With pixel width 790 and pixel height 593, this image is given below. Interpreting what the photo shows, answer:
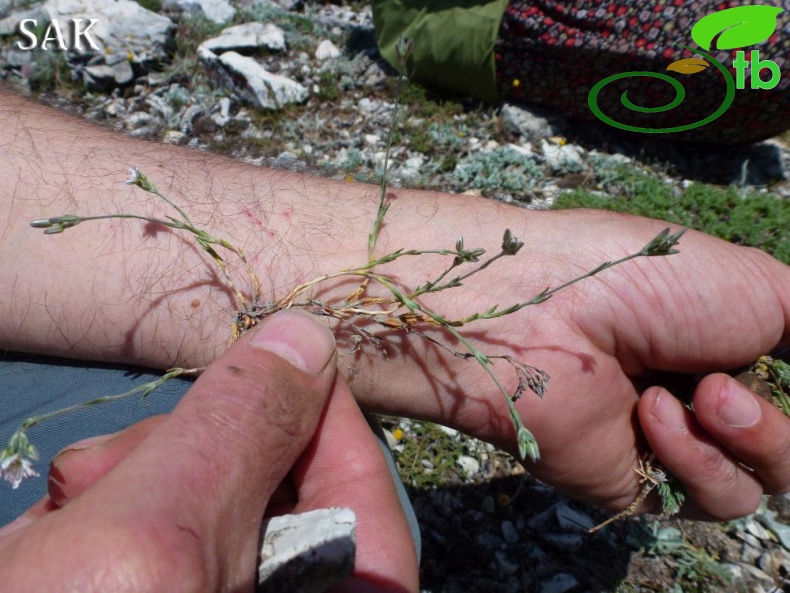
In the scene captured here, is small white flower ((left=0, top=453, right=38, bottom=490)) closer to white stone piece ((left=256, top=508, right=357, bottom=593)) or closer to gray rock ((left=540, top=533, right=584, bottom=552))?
white stone piece ((left=256, top=508, right=357, bottom=593))

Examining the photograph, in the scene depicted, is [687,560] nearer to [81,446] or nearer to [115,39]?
[81,446]

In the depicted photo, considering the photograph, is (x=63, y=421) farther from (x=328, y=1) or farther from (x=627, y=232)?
(x=328, y=1)

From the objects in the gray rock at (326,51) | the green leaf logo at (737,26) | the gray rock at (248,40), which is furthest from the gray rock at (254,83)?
the green leaf logo at (737,26)

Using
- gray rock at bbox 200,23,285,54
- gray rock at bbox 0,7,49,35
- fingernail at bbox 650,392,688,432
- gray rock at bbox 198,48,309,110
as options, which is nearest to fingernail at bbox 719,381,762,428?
fingernail at bbox 650,392,688,432

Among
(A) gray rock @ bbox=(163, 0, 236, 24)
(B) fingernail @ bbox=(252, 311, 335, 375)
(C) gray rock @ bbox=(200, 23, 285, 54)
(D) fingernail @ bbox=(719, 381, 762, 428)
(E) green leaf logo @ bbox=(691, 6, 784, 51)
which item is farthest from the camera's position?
(A) gray rock @ bbox=(163, 0, 236, 24)

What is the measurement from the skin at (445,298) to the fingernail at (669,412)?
0.04 ft

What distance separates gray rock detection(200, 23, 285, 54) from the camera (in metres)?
5.27

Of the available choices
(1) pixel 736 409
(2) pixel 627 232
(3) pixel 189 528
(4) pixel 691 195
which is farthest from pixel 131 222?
(4) pixel 691 195

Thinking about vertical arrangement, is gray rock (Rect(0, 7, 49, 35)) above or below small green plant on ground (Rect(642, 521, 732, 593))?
above

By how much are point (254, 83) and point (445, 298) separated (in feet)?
11.8

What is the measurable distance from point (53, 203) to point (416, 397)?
4.69ft

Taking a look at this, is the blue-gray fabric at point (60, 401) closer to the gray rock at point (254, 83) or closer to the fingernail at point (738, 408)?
the fingernail at point (738, 408)

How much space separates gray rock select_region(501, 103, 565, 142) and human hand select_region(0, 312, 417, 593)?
3.72 meters

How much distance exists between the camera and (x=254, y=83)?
4887mm
